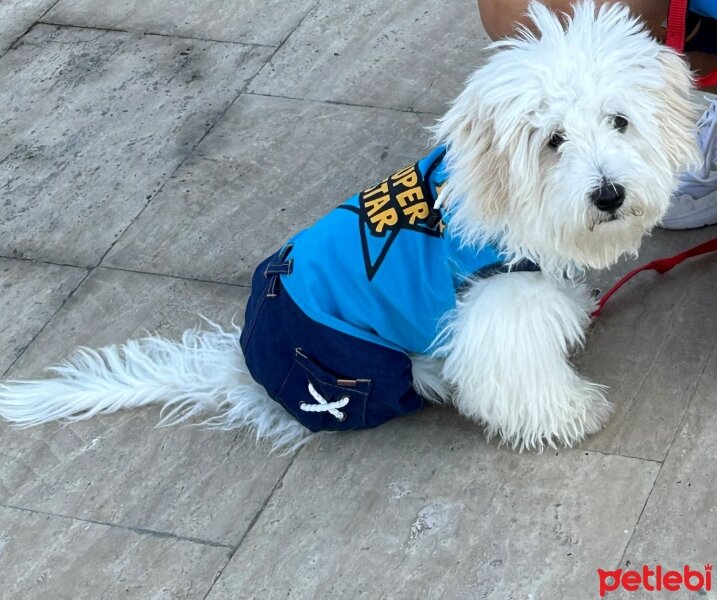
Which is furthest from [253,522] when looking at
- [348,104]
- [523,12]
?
[348,104]

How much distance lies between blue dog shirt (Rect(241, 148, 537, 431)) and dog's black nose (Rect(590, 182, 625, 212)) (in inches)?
14.6

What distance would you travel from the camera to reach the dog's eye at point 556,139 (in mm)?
2309

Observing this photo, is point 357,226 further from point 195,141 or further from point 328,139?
point 195,141

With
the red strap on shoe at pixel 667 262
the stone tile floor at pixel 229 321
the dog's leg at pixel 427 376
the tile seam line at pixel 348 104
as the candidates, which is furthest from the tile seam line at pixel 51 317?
the red strap on shoe at pixel 667 262

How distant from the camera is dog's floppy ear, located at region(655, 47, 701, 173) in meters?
2.35

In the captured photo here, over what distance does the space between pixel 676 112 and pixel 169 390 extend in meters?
1.62

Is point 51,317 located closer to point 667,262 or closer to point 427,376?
point 427,376

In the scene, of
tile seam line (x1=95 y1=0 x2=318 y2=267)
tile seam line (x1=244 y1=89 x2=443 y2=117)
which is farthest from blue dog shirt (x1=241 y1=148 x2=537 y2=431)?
tile seam line (x1=244 y1=89 x2=443 y2=117)

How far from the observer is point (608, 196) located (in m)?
2.25

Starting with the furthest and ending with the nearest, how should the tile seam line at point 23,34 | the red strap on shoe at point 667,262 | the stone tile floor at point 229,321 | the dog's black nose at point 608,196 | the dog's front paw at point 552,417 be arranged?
the tile seam line at point 23,34 < the red strap on shoe at point 667,262 < the dog's front paw at point 552,417 < the stone tile floor at point 229,321 < the dog's black nose at point 608,196

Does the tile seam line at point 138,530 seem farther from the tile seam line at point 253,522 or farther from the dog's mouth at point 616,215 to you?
the dog's mouth at point 616,215

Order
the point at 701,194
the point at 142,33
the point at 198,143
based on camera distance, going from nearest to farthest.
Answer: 1. the point at 701,194
2. the point at 198,143
3. the point at 142,33

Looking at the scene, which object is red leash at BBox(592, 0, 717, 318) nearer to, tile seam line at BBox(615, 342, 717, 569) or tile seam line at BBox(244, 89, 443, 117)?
tile seam line at BBox(615, 342, 717, 569)

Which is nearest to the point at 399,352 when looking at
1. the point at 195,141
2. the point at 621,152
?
the point at 621,152
